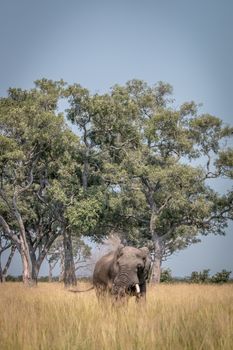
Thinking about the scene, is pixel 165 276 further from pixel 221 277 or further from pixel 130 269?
pixel 130 269

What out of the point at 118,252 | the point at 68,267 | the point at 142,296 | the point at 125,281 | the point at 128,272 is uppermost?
the point at 68,267

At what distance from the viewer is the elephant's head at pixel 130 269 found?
36.2 ft

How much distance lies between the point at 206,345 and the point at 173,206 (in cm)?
2734

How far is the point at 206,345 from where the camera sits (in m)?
5.18

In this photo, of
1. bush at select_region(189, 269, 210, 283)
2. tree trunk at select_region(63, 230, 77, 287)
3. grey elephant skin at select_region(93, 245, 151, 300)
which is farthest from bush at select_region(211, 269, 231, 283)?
grey elephant skin at select_region(93, 245, 151, 300)

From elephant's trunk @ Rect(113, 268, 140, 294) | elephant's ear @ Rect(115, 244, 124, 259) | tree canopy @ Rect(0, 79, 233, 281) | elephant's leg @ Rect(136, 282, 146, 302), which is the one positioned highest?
tree canopy @ Rect(0, 79, 233, 281)

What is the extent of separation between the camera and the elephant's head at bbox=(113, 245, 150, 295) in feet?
36.2

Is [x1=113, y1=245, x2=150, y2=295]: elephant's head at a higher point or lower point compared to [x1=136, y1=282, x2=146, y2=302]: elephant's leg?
higher

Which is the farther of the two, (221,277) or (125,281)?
(221,277)

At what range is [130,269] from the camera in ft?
36.7

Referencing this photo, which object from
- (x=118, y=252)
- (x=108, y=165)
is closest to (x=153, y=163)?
(x=108, y=165)

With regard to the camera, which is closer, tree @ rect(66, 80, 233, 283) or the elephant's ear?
the elephant's ear

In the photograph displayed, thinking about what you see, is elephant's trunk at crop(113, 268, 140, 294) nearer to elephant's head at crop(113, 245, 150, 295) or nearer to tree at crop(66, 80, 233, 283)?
elephant's head at crop(113, 245, 150, 295)

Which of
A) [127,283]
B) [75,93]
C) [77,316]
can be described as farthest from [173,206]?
[77,316]
